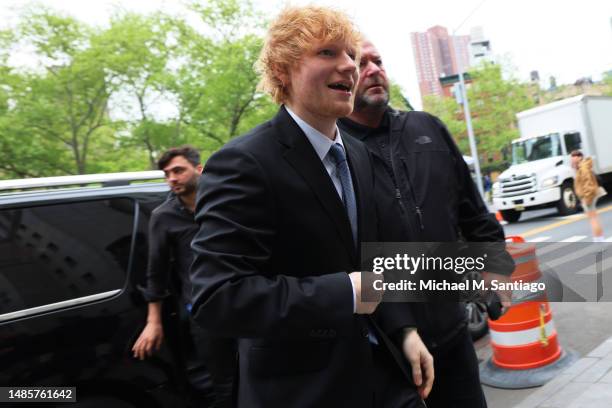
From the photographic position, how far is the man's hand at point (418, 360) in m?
1.52

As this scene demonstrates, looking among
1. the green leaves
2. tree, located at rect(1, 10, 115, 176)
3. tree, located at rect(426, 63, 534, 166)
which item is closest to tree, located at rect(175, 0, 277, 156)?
the green leaves

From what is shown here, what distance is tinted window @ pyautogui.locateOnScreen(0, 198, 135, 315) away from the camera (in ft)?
8.00

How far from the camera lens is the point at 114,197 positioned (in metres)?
2.97

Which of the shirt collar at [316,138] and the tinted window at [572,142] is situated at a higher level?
the shirt collar at [316,138]

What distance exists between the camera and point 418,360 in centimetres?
152

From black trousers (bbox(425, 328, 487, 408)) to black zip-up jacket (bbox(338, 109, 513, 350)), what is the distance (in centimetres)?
7

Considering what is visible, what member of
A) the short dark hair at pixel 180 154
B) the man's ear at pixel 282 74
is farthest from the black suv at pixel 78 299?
A: the man's ear at pixel 282 74

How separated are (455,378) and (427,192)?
0.72 meters

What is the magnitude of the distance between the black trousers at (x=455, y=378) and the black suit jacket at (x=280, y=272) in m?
0.65

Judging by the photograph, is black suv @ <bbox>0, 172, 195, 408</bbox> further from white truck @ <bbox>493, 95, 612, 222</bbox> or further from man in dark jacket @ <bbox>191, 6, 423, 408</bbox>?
white truck @ <bbox>493, 95, 612, 222</bbox>

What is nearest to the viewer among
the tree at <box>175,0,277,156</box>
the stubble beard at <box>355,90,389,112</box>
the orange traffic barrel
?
the stubble beard at <box>355,90,389,112</box>

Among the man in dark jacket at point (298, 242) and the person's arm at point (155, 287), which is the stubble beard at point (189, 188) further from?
the man in dark jacket at point (298, 242)

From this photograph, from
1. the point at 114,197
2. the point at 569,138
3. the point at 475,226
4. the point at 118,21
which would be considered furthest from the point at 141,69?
the point at 475,226

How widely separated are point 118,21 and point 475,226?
66.3ft
